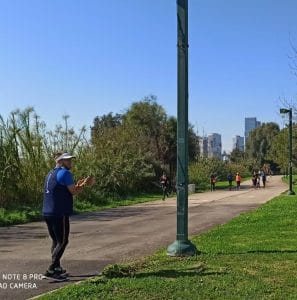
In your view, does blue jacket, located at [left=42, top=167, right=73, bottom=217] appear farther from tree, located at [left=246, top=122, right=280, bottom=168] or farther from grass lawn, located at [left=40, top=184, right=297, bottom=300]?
tree, located at [left=246, top=122, right=280, bottom=168]

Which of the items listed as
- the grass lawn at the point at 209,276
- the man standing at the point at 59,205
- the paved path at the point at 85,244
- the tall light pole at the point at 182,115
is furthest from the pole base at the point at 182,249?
the man standing at the point at 59,205

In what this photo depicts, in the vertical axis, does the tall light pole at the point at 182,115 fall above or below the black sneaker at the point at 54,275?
above

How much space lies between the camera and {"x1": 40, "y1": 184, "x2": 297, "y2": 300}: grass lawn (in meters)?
7.04

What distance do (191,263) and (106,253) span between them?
268cm

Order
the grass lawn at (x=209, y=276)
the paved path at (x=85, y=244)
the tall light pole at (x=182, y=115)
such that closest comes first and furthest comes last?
the grass lawn at (x=209, y=276), the paved path at (x=85, y=244), the tall light pole at (x=182, y=115)

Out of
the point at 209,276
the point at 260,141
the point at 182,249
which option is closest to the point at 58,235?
the point at 209,276

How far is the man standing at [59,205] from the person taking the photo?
831 centimetres

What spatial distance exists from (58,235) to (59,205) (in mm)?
496

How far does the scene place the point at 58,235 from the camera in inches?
335

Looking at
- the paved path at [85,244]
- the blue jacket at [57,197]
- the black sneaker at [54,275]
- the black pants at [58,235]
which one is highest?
the blue jacket at [57,197]

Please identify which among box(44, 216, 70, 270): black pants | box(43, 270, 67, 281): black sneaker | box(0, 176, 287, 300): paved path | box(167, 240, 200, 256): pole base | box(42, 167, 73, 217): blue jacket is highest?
box(42, 167, 73, 217): blue jacket

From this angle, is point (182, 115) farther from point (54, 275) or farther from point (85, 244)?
point (85, 244)

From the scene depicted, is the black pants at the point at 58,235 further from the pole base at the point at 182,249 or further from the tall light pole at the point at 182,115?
the tall light pole at the point at 182,115

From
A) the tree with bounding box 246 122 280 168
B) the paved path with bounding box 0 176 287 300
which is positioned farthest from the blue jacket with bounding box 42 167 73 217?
the tree with bounding box 246 122 280 168
